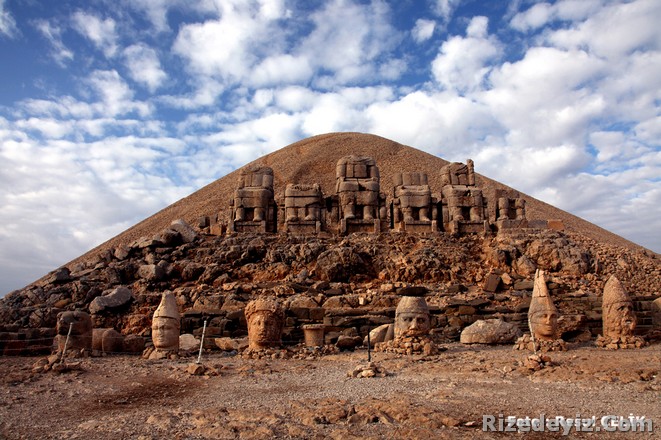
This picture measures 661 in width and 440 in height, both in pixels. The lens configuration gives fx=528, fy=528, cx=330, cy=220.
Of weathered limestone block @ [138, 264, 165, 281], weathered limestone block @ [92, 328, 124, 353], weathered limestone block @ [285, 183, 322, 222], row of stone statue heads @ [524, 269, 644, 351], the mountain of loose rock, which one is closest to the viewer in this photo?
row of stone statue heads @ [524, 269, 644, 351]

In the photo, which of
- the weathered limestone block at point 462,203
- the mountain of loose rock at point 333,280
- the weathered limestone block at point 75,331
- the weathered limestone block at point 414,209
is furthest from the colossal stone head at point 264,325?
the weathered limestone block at point 462,203

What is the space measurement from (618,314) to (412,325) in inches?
181

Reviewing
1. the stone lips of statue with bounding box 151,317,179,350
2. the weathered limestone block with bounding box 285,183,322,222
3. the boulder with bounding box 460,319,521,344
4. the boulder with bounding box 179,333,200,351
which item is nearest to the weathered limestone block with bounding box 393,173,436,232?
the weathered limestone block with bounding box 285,183,322,222

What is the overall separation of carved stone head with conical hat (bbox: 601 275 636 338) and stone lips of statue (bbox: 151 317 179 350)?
9.34 m

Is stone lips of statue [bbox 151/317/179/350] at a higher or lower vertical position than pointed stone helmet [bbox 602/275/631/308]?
lower

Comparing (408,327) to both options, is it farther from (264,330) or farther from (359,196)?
(359,196)

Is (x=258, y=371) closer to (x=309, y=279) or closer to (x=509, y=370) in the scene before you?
(x=509, y=370)

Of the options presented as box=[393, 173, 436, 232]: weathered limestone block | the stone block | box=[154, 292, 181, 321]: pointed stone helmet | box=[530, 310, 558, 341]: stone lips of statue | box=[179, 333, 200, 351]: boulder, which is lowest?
box=[179, 333, 200, 351]: boulder

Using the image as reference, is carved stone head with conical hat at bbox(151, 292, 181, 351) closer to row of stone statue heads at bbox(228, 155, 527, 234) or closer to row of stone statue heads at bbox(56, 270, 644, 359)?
row of stone statue heads at bbox(56, 270, 644, 359)

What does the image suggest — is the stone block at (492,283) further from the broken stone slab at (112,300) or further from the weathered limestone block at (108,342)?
the broken stone slab at (112,300)

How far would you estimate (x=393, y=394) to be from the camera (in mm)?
6926

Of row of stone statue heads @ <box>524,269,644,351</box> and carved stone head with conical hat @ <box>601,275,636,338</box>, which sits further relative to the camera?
carved stone head with conical hat @ <box>601,275,636,338</box>

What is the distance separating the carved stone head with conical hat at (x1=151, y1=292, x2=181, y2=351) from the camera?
36.3ft

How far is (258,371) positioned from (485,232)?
12.1 meters
